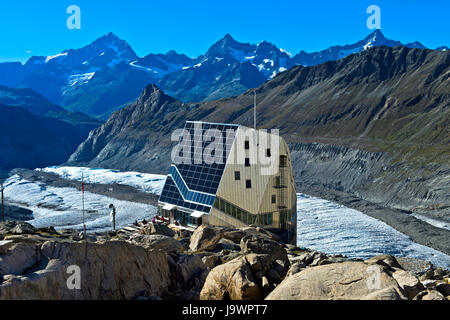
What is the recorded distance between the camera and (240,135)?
51.2m

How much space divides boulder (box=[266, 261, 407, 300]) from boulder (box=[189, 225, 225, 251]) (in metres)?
17.1

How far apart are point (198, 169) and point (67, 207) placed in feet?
260

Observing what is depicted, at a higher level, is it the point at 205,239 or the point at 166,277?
the point at 166,277

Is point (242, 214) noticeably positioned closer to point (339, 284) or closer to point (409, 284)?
point (409, 284)

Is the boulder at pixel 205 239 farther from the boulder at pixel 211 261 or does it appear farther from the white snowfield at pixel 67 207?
the white snowfield at pixel 67 207

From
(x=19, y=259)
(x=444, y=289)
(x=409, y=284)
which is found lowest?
(x=444, y=289)

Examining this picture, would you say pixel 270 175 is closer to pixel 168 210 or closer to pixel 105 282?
pixel 168 210

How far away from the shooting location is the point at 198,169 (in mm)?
53719

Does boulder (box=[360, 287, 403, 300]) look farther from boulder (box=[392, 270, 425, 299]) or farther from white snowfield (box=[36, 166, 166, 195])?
white snowfield (box=[36, 166, 166, 195])

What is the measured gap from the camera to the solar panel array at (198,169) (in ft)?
168

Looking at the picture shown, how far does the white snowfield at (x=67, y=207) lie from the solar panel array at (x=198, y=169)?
39.0 meters

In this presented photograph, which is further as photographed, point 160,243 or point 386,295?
point 160,243

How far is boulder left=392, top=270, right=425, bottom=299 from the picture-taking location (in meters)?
15.1

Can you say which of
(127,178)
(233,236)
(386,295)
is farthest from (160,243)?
(127,178)
